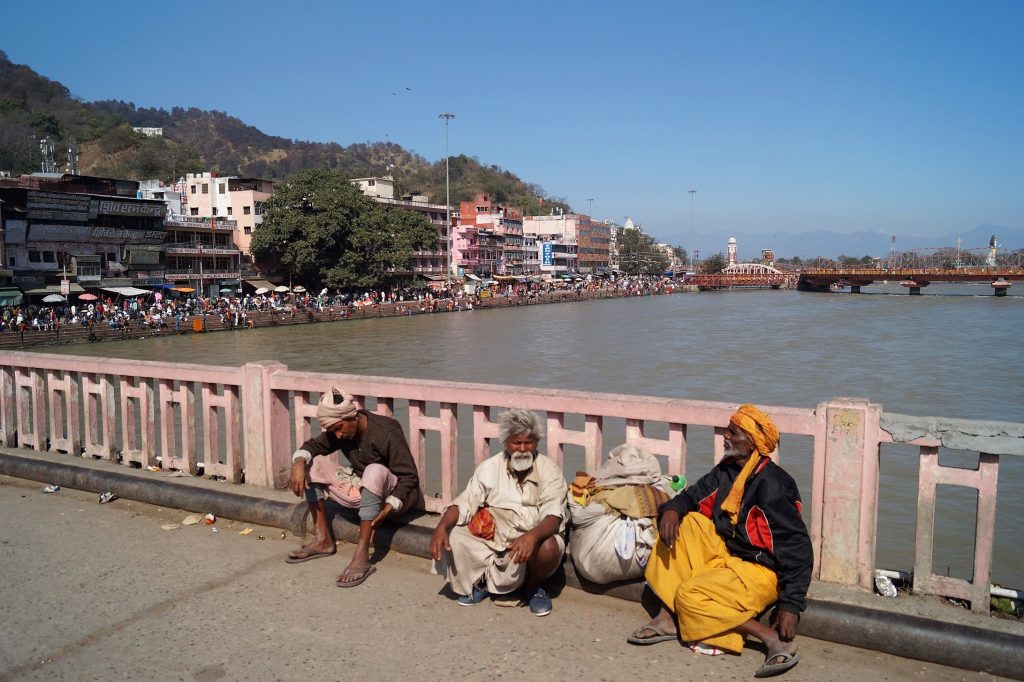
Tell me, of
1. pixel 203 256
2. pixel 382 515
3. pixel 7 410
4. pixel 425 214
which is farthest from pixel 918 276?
pixel 382 515

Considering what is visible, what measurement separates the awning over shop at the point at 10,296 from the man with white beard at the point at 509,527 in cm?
4150

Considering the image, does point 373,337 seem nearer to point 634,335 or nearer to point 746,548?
point 634,335

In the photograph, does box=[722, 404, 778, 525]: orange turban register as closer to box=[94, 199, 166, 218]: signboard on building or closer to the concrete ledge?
the concrete ledge

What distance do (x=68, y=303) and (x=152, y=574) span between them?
42273 millimetres

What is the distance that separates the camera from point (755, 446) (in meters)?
3.32

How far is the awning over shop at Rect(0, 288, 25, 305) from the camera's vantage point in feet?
122

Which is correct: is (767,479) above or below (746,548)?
above

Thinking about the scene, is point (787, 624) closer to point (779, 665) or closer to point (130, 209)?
point (779, 665)

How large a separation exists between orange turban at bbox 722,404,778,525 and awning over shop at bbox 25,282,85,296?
44220 millimetres

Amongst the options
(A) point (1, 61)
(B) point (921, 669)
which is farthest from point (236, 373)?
(A) point (1, 61)

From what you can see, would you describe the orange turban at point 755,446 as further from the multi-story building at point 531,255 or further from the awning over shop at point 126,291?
the multi-story building at point 531,255

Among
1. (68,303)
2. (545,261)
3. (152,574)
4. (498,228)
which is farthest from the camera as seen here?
(545,261)

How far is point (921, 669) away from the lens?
300 centimetres

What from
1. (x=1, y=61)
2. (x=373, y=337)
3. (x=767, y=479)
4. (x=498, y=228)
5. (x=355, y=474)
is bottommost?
(x=373, y=337)
